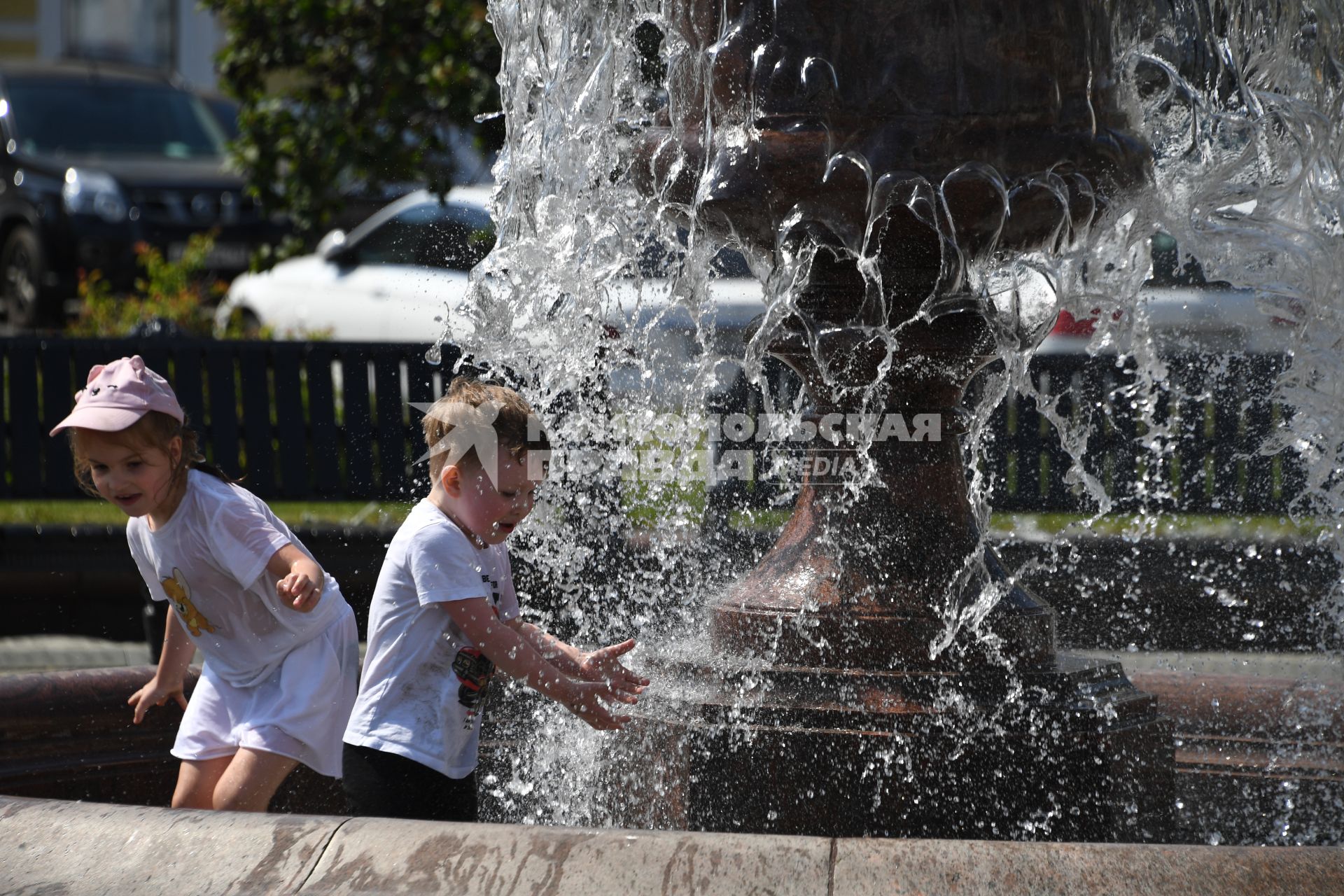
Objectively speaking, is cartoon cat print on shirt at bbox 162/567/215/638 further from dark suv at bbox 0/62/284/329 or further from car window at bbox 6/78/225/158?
car window at bbox 6/78/225/158

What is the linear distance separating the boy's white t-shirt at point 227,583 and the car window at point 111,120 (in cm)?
1160

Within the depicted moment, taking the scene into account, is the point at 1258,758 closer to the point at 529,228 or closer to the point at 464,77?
the point at 529,228

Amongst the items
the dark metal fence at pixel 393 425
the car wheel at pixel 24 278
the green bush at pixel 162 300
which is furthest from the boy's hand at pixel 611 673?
the car wheel at pixel 24 278

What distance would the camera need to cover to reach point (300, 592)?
3.01 m

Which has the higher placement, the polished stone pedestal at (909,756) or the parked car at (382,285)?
the parked car at (382,285)

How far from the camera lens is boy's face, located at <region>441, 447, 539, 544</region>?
10.1ft

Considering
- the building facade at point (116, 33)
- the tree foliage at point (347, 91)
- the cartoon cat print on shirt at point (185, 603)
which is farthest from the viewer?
the building facade at point (116, 33)

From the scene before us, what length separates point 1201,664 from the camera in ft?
18.4

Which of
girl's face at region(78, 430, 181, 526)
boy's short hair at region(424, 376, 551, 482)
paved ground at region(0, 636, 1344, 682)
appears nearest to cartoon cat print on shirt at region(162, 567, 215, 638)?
girl's face at region(78, 430, 181, 526)

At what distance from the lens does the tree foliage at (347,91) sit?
24.6 ft

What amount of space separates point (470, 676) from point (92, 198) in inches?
448

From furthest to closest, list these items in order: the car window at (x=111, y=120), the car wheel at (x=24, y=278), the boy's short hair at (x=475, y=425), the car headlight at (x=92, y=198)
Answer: the car window at (x=111, y=120), the car wheel at (x=24, y=278), the car headlight at (x=92, y=198), the boy's short hair at (x=475, y=425)

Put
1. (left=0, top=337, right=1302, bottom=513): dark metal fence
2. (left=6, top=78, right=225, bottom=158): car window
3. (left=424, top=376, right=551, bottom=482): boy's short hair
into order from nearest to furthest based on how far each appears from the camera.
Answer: (left=424, top=376, right=551, bottom=482): boy's short hair → (left=0, top=337, right=1302, bottom=513): dark metal fence → (left=6, top=78, right=225, bottom=158): car window

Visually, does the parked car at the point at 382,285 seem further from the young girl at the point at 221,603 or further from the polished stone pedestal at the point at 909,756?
the polished stone pedestal at the point at 909,756
